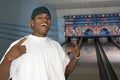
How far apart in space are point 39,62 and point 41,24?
0.90ft

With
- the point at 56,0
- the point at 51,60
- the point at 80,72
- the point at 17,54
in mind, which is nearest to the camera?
the point at 17,54

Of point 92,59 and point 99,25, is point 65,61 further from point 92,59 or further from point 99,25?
point 99,25

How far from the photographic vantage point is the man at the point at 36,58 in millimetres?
1770

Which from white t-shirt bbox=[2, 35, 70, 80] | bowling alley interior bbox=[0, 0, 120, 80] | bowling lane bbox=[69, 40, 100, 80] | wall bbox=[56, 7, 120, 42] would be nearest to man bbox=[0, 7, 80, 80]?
white t-shirt bbox=[2, 35, 70, 80]

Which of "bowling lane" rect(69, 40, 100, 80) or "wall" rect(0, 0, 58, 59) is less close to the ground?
"wall" rect(0, 0, 58, 59)

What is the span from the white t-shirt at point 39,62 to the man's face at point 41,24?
0.14 feet

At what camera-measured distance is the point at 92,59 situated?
5.49 meters

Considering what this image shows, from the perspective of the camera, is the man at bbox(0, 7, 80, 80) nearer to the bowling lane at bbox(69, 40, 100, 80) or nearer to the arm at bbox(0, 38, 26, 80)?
the arm at bbox(0, 38, 26, 80)

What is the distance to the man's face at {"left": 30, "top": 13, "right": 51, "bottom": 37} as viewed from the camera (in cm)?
190

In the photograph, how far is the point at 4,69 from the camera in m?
1.75

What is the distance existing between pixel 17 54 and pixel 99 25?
7.61 metres

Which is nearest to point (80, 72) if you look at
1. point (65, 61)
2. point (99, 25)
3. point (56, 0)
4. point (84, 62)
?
point (84, 62)

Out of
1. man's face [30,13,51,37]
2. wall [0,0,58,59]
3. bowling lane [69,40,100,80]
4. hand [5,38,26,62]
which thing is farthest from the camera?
wall [0,0,58,59]

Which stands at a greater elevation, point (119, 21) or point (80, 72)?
point (119, 21)
